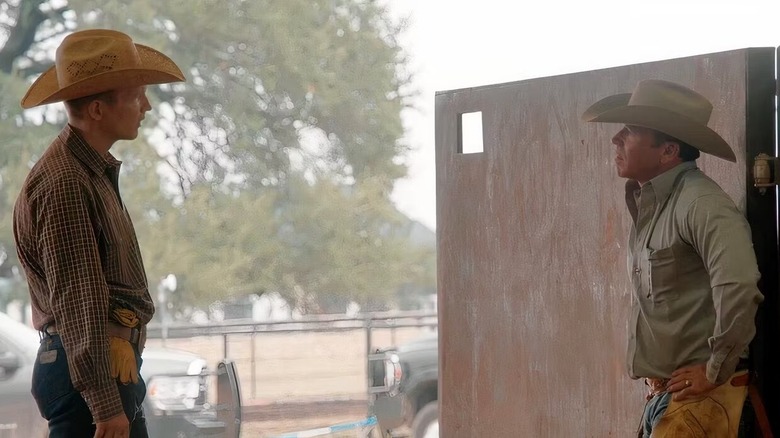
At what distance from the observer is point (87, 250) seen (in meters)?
2.19

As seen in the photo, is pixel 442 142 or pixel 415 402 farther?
pixel 415 402

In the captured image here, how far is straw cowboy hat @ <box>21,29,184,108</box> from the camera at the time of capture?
2.39 meters

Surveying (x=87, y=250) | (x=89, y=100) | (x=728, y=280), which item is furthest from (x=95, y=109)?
(x=728, y=280)

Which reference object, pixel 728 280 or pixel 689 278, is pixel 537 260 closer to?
pixel 689 278

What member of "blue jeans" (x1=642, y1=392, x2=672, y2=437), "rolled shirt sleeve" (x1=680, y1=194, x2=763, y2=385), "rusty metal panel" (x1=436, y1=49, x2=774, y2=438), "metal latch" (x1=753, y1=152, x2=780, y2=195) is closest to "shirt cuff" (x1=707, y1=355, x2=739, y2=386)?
"rolled shirt sleeve" (x1=680, y1=194, x2=763, y2=385)

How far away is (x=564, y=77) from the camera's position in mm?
3365

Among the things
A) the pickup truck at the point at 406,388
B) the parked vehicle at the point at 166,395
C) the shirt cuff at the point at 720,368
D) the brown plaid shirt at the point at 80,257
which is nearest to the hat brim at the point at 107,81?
the brown plaid shirt at the point at 80,257

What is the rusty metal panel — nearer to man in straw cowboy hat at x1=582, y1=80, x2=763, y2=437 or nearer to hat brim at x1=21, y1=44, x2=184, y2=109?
man in straw cowboy hat at x1=582, y1=80, x2=763, y2=437

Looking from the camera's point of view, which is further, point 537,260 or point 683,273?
point 537,260

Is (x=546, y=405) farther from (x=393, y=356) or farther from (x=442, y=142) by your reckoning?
(x=393, y=356)

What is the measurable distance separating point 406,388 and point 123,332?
3.90 meters

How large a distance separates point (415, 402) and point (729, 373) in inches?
160

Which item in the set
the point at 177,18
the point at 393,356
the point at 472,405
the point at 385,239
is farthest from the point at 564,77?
the point at 385,239

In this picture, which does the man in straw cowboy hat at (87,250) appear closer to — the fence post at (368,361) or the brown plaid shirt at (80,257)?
the brown plaid shirt at (80,257)
